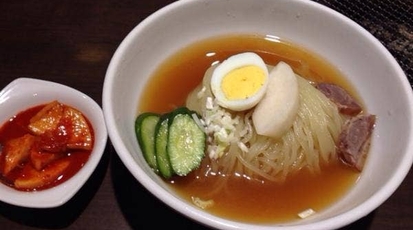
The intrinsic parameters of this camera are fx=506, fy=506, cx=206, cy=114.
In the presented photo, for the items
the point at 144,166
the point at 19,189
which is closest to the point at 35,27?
the point at 19,189

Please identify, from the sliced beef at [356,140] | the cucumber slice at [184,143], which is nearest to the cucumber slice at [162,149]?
the cucumber slice at [184,143]

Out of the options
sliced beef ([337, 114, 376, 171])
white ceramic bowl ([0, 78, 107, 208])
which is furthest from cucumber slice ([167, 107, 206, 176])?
sliced beef ([337, 114, 376, 171])

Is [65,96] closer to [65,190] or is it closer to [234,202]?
[65,190]

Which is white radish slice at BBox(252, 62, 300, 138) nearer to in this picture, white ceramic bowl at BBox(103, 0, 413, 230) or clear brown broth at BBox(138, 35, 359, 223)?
clear brown broth at BBox(138, 35, 359, 223)

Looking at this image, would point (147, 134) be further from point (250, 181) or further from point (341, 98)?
point (341, 98)

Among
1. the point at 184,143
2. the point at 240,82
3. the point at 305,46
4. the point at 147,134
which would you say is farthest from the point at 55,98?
the point at 305,46

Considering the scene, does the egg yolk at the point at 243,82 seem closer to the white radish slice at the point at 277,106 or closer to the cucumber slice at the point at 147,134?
the white radish slice at the point at 277,106

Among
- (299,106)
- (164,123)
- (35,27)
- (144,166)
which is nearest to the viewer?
(144,166)
